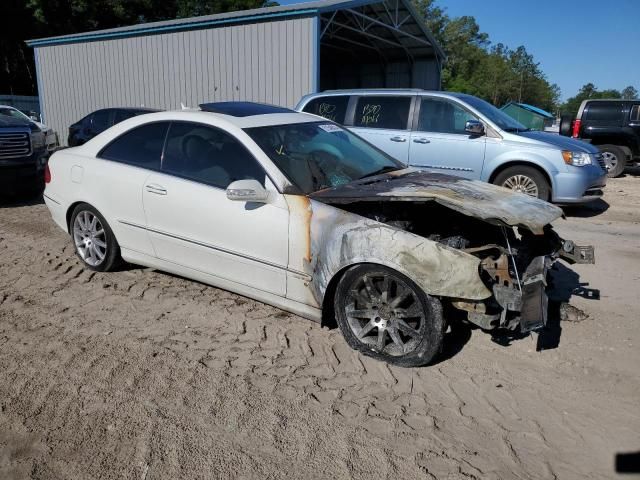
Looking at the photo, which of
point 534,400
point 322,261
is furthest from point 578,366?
point 322,261

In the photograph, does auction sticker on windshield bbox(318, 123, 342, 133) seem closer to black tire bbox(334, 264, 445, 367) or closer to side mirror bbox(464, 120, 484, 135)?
black tire bbox(334, 264, 445, 367)

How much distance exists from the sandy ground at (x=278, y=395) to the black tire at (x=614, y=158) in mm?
9162

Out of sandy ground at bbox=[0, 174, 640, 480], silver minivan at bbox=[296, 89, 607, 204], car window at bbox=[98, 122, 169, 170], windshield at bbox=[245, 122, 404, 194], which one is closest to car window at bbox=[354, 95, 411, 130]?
silver minivan at bbox=[296, 89, 607, 204]

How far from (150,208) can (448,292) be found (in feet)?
8.44

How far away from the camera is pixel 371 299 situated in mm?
3514

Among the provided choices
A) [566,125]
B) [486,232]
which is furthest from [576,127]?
[486,232]

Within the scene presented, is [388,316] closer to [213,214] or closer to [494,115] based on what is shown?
[213,214]

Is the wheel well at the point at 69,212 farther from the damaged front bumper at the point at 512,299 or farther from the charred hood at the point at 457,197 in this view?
the damaged front bumper at the point at 512,299

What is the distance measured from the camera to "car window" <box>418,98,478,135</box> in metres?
8.20

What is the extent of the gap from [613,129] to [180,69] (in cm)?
1155

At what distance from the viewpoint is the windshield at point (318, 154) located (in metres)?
4.02

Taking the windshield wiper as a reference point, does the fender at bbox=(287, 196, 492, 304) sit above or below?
below

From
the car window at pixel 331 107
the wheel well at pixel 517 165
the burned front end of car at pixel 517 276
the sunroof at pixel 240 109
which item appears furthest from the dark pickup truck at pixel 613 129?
the sunroof at pixel 240 109

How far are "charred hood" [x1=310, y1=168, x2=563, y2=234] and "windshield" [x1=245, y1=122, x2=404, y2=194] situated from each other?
162 millimetres
